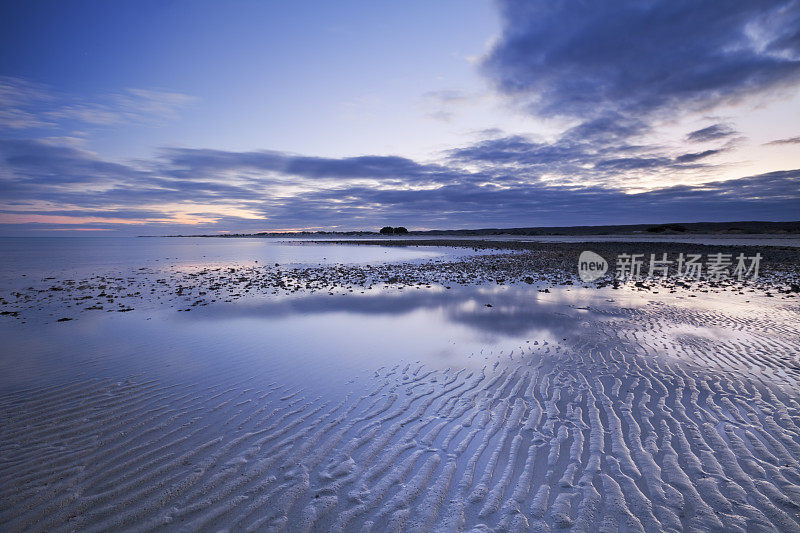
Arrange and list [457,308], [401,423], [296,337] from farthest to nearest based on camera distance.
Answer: [457,308] → [296,337] → [401,423]

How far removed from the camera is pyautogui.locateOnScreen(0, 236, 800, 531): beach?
3.72m

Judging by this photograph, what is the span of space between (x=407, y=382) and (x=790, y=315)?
47.2 feet

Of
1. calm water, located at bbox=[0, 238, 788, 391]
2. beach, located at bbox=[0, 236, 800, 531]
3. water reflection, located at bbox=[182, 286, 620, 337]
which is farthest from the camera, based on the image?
water reflection, located at bbox=[182, 286, 620, 337]

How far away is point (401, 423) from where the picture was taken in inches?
219

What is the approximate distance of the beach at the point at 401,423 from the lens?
12.2ft

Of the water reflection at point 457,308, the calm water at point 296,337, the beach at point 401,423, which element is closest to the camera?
the beach at point 401,423

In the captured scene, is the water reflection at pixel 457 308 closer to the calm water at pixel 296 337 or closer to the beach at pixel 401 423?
the calm water at pixel 296 337

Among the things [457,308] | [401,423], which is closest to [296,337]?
[401,423]

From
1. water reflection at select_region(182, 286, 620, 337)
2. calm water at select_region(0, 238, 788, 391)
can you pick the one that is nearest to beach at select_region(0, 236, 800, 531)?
calm water at select_region(0, 238, 788, 391)

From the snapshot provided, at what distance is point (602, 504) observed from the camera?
12.3 feet

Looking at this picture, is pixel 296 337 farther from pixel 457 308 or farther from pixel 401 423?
pixel 457 308

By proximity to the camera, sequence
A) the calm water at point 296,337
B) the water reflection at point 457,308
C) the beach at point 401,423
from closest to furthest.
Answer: the beach at point 401,423 < the calm water at point 296,337 < the water reflection at point 457,308

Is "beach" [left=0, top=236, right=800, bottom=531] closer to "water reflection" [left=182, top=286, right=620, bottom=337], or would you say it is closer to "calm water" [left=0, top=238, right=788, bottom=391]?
"calm water" [left=0, top=238, right=788, bottom=391]

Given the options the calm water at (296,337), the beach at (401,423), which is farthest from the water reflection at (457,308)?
the beach at (401,423)
